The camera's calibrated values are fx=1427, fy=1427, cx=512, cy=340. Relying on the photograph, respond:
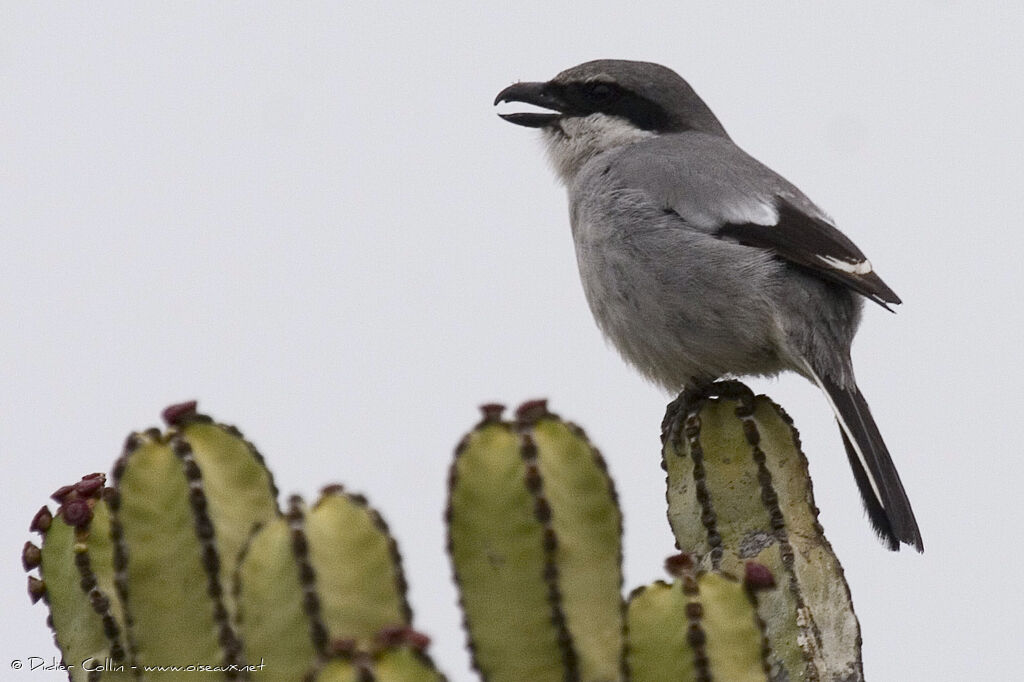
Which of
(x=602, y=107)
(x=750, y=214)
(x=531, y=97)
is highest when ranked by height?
(x=531, y=97)

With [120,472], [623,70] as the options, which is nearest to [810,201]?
[623,70]

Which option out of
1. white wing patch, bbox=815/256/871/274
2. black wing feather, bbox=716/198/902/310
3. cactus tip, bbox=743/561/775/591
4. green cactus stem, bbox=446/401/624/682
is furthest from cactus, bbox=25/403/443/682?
white wing patch, bbox=815/256/871/274

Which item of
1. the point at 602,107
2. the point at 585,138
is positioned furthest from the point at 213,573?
the point at 602,107

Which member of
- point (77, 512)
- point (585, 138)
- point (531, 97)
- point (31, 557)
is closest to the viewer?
point (77, 512)

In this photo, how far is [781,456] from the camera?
428 centimetres

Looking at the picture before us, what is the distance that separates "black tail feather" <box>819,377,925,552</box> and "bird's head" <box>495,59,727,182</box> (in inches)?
71.4

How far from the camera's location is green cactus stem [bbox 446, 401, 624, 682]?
108 inches

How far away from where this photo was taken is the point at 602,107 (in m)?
6.61

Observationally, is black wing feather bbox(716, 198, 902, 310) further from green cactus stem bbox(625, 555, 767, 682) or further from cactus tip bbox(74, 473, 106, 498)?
cactus tip bbox(74, 473, 106, 498)

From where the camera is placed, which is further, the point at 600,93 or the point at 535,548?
the point at 600,93

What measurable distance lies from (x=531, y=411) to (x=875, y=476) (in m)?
2.56

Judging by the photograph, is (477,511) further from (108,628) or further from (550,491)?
(108,628)

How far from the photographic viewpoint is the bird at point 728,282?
17.5 ft

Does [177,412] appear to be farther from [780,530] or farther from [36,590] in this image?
[780,530]
